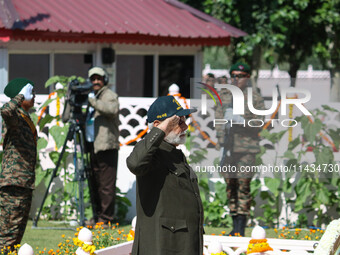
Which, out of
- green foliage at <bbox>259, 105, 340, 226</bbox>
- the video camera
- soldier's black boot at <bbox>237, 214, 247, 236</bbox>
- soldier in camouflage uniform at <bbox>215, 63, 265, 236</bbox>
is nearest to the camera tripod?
the video camera

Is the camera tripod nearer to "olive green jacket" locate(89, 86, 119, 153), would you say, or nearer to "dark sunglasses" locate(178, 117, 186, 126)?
"olive green jacket" locate(89, 86, 119, 153)

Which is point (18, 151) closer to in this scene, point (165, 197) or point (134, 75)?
point (165, 197)

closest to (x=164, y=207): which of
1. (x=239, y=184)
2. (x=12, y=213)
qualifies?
(x=12, y=213)

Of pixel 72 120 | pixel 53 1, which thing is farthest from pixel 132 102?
pixel 53 1

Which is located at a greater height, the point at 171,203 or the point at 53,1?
the point at 53,1

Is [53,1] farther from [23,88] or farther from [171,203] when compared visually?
[171,203]

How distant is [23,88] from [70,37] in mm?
8026

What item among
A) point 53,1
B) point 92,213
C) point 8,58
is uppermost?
point 53,1

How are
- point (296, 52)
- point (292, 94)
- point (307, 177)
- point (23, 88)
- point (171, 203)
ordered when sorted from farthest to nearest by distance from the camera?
point (296, 52) < point (307, 177) < point (292, 94) < point (23, 88) < point (171, 203)

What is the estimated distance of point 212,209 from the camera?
1070 centimetres

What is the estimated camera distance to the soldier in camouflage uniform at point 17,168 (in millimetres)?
7352

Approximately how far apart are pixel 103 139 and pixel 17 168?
2705 mm

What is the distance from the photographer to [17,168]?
24.3 feet

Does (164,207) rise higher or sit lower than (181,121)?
lower
